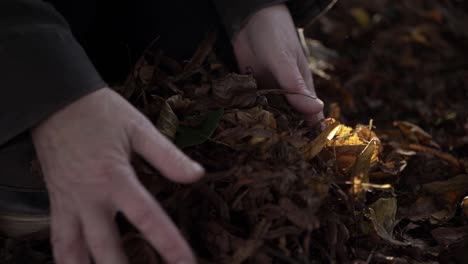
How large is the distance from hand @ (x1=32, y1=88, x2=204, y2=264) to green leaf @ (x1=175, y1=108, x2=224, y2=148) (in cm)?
14

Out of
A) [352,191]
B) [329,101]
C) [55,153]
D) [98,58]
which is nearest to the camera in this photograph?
[55,153]

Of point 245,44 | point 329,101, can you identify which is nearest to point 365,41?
point 329,101

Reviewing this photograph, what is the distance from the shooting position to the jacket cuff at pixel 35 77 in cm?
86

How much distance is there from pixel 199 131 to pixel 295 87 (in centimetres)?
28

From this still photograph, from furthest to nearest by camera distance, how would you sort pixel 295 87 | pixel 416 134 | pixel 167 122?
pixel 416 134 → pixel 295 87 → pixel 167 122

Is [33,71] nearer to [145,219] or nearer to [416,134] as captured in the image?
[145,219]

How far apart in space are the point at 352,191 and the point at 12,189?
0.67m

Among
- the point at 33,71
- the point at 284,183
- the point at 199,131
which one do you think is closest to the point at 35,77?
the point at 33,71

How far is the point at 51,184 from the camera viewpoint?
2.82ft

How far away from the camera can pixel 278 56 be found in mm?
1218

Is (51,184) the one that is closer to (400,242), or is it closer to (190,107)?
(190,107)

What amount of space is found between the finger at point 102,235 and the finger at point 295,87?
50 cm

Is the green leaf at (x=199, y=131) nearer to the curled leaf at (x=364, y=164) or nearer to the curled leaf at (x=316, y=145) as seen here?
the curled leaf at (x=316, y=145)

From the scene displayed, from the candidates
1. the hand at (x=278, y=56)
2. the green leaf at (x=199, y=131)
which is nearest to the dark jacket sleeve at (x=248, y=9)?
the hand at (x=278, y=56)
